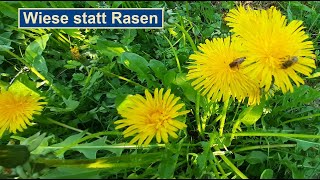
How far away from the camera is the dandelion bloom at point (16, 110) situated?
1407 mm

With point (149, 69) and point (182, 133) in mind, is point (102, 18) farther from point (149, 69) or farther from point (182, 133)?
point (182, 133)

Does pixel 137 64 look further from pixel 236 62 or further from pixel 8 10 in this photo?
pixel 8 10

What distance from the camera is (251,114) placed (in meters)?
1.44

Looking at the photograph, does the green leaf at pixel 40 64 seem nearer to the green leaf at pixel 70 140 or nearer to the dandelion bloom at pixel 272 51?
the green leaf at pixel 70 140

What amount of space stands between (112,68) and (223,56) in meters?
0.51

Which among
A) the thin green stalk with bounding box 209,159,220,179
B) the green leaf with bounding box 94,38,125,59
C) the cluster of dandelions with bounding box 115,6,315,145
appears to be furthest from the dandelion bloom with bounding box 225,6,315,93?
the green leaf with bounding box 94,38,125,59

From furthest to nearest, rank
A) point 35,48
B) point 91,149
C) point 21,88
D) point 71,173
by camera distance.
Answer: point 35,48 → point 21,88 → point 91,149 → point 71,173

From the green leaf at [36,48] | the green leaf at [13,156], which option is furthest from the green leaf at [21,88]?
the green leaf at [13,156]

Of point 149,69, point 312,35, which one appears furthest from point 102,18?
point 312,35

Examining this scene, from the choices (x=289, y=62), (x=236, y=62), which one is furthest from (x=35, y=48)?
(x=289, y=62)

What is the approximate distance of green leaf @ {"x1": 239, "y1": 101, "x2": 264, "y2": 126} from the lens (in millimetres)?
1432

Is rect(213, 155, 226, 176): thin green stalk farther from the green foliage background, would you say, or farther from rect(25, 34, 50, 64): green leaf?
rect(25, 34, 50, 64): green leaf

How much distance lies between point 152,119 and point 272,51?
0.37 m

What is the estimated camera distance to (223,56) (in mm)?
1332
